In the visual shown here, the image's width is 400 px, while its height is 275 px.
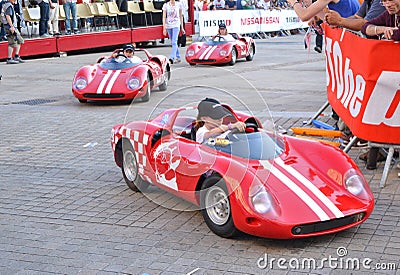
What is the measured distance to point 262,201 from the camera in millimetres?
4645

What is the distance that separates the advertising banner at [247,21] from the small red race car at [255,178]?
65.7 ft

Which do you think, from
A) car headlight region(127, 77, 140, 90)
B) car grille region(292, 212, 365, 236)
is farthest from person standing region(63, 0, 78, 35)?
car grille region(292, 212, 365, 236)

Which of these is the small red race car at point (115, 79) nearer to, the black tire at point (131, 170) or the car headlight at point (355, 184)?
the black tire at point (131, 170)

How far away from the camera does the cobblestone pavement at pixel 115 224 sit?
4.49 m

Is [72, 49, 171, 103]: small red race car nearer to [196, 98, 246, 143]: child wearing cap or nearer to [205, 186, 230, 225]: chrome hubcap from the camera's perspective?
[196, 98, 246, 143]: child wearing cap

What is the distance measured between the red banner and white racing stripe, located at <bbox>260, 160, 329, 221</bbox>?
67.9 inches

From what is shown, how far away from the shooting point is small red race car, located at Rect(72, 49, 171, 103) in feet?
36.2

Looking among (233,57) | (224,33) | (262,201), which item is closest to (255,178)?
(262,201)

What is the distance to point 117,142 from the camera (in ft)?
20.7

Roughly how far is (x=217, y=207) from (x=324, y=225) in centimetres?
84

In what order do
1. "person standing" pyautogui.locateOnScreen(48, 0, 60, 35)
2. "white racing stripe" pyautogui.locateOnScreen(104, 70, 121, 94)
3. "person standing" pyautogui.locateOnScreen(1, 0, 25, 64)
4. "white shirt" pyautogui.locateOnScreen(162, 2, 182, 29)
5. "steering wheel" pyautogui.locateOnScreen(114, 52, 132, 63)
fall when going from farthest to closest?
"person standing" pyautogui.locateOnScreen(48, 0, 60, 35)
"person standing" pyautogui.locateOnScreen(1, 0, 25, 64)
"white shirt" pyautogui.locateOnScreen(162, 2, 182, 29)
"steering wheel" pyautogui.locateOnScreen(114, 52, 132, 63)
"white racing stripe" pyautogui.locateOnScreen(104, 70, 121, 94)

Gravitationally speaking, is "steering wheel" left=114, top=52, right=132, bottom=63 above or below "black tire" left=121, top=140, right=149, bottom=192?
above

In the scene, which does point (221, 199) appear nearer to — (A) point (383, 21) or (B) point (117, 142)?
(B) point (117, 142)

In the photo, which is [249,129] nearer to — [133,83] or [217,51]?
[133,83]
